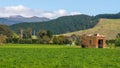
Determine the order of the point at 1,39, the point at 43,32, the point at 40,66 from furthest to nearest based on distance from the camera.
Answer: the point at 43,32, the point at 1,39, the point at 40,66

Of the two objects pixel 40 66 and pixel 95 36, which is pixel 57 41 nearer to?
pixel 95 36

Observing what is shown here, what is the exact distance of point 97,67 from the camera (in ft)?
97.3

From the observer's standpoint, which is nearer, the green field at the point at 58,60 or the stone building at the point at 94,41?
the green field at the point at 58,60

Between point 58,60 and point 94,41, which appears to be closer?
point 58,60

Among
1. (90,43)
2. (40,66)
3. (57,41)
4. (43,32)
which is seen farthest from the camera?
(43,32)

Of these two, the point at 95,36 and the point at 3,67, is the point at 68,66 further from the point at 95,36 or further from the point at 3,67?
the point at 95,36

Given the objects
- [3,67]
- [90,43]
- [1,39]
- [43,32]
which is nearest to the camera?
[3,67]

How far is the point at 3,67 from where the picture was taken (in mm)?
28312

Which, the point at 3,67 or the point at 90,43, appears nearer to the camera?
the point at 3,67

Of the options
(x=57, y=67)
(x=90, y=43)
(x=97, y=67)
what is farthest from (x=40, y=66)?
(x=90, y=43)

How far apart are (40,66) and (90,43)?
8824cm

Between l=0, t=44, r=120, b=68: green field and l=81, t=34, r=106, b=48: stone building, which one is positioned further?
l=81, t=34, r=106, b=48: stone building

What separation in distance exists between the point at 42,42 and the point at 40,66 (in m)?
124

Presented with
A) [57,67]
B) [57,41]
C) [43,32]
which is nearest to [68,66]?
[57,67]
